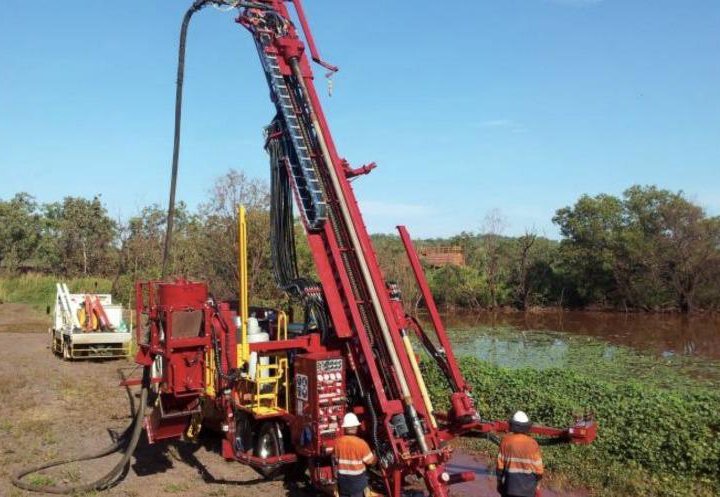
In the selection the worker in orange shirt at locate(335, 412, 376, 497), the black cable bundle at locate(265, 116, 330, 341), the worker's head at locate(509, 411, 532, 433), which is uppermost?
the black cable bundle at locate(265, 116, 330, 341)

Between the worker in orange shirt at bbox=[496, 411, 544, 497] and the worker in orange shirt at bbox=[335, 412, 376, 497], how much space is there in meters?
1.37

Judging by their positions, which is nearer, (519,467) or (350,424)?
(519,467)

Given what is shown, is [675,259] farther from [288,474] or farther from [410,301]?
[288,474]

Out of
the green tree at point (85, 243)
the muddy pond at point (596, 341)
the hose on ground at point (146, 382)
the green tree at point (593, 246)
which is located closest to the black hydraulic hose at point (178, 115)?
the hose on ground at point (146, 382)

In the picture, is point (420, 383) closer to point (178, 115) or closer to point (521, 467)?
point (521, 467)

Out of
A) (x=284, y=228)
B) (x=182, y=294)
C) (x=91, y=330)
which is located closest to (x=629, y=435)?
(x=284, y=228)

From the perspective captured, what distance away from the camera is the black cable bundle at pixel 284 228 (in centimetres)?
860

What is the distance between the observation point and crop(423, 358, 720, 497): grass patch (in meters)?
8.48

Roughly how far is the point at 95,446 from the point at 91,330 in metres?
9.73

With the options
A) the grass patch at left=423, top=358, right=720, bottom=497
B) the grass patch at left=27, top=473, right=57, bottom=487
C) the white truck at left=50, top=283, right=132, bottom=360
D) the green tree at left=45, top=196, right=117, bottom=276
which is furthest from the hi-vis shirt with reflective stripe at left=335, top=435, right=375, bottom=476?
the green tree at left=45, top=196, right=117, bottom=276

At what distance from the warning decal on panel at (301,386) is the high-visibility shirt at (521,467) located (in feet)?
8.31

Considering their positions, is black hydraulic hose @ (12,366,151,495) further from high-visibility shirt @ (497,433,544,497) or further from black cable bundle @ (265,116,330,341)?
high-visibility shirt @ (497,433,544,497)

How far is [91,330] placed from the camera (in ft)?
63.5

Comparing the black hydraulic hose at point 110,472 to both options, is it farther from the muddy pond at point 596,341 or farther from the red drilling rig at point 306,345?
the muddy pond at point 596,341
